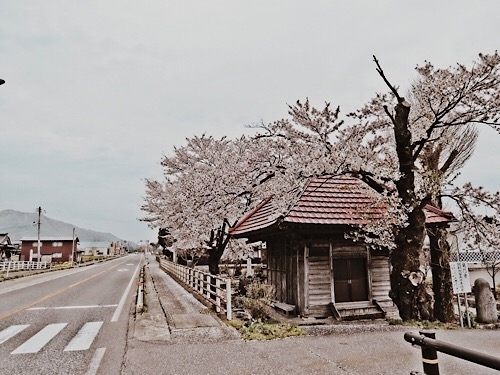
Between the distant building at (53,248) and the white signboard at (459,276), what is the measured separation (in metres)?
78.8

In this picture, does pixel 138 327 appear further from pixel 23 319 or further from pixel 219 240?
pixel 219 240

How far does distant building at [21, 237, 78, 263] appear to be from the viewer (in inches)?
2876

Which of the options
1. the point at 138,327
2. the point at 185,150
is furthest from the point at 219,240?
the point at 138,327

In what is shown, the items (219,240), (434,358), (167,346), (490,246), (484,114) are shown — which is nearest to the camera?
(434,358)

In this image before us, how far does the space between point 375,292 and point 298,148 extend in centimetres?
619

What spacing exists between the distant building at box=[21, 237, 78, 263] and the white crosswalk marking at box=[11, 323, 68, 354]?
241 feet

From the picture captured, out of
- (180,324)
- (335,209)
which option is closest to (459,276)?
(335,209)

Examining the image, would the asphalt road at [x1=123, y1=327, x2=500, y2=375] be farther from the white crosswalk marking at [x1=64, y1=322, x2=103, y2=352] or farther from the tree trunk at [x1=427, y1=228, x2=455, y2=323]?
the tree trunk at [x1=427, y1=228, x2=455, y2=323]

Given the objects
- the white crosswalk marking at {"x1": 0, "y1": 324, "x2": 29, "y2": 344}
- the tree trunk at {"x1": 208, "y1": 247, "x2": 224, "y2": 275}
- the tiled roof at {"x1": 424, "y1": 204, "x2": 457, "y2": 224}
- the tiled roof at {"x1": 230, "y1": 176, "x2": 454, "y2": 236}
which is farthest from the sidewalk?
the tiled roof at {"x1": 424, "y1": 204, "x2": 457, "y2": 224}

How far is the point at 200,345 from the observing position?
7746 mm

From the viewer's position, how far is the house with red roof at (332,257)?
1183cm

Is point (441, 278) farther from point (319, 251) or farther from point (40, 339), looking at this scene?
point (40, 339)

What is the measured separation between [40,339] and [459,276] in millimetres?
12069

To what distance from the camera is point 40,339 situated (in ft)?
27.9
